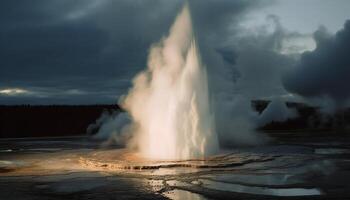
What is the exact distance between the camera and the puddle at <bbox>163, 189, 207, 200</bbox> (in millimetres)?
14212

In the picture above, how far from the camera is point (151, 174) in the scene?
19.9 m

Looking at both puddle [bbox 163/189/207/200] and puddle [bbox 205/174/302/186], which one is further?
puddle [bbox 205/174/302/186]

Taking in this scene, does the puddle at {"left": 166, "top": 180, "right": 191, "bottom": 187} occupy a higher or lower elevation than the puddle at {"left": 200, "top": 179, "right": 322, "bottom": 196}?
higher

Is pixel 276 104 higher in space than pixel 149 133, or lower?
higher

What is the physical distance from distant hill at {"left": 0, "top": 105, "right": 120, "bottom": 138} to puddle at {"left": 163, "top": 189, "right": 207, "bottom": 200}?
176 ft

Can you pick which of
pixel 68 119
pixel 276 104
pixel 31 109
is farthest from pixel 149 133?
pixel 31 109

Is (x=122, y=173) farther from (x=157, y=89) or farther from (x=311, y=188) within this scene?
(x=157, y=89)

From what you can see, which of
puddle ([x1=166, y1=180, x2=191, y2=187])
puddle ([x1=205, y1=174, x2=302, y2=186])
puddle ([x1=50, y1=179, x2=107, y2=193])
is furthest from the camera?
puddle ([x1=205, y1=174, x2=302, y2=186])

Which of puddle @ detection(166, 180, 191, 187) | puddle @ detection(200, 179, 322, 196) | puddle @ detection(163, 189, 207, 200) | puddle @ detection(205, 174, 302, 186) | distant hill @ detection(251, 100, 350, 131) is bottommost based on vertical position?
puddle @ detection(163, 189, 207, 200)

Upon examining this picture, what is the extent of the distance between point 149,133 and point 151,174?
11141mm

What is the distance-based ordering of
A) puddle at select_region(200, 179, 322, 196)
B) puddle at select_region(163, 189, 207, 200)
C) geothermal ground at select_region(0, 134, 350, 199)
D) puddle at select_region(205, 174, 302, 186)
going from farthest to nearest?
puddle at select_region(205, 174, 302, 186)
geothermal ground at select_region(0, 134, 350, 199)
puddle at select_region(200, 179, 322, 196)
puddle at select_region(163, 189, 207, 200)

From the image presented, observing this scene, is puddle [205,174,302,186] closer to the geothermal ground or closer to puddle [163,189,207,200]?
the geothermal ground

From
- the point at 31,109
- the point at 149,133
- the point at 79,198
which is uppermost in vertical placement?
the point at 31,109

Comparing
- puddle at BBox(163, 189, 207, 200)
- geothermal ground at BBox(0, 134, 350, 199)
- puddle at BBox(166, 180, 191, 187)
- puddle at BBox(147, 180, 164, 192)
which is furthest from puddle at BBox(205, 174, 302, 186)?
puddle at BBox(163, 189, 207, 200)
